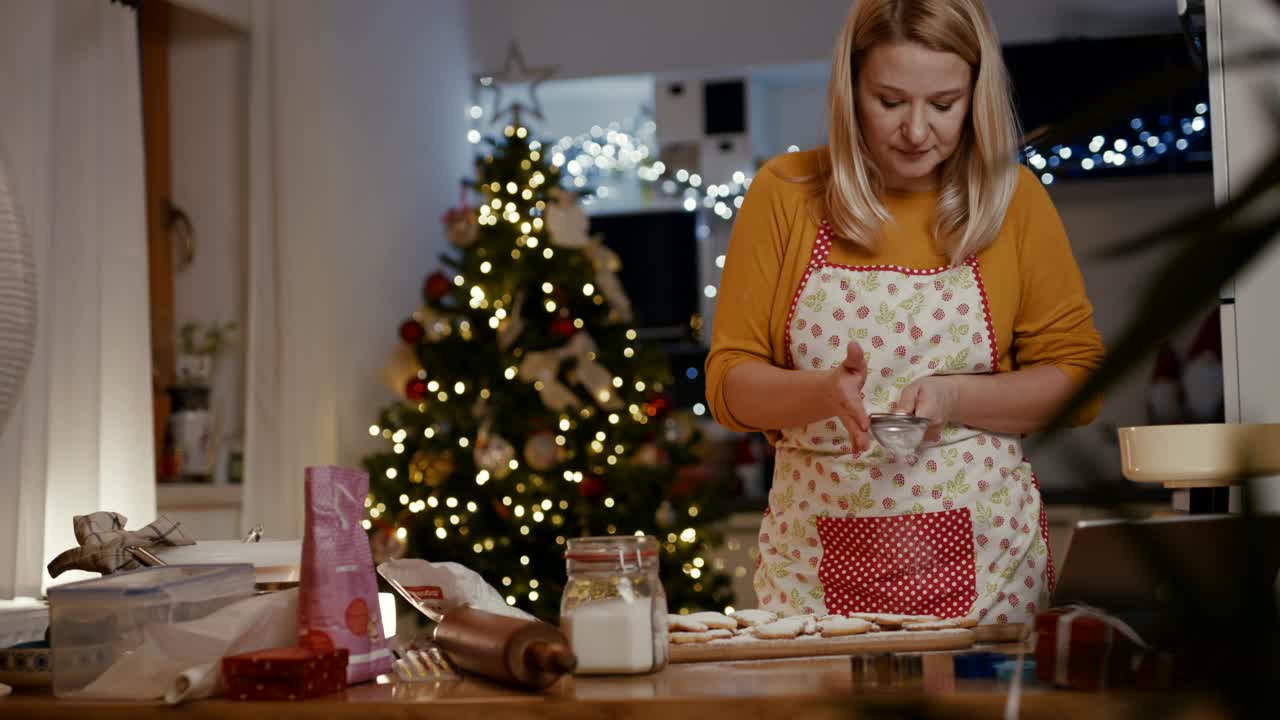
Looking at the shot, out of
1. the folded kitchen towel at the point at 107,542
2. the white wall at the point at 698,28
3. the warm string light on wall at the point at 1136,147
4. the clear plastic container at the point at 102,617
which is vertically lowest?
the clear plastic container at the point at 102,617

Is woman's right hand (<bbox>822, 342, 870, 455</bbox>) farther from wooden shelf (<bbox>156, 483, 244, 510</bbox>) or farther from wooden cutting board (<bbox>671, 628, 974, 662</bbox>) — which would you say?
wooden shelf (<bbox>156, 483, 244, 510</bbox>)

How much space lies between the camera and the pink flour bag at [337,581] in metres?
0.95

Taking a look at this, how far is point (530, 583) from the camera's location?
138 inches

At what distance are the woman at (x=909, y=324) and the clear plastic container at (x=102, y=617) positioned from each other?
0.70 metres

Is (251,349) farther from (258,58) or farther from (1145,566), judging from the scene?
(1145,566)

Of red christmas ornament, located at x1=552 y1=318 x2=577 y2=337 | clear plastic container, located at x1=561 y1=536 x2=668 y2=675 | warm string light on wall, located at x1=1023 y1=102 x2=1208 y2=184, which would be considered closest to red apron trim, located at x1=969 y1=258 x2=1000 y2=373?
clear plastic container, located at x1=561 y1=536 x2=668 y2=675

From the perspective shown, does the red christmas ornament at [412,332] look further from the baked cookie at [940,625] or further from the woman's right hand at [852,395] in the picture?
the baked cookie at [940,625]

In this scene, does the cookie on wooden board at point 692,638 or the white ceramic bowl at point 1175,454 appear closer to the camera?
the cookie on wooden board at point 692,638

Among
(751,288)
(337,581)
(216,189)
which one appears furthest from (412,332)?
(337,581)

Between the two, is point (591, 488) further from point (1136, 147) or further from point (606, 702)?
point (606, 702)

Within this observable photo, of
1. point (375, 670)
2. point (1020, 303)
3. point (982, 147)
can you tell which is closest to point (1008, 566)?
point (1020, 303)

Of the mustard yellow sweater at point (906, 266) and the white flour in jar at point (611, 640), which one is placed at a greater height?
the mustard yellow sweater at point (906, 266)

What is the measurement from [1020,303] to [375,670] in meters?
0.92

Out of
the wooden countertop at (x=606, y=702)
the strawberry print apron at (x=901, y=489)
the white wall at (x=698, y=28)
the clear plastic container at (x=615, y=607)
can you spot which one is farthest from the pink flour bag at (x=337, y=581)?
the white wall at (x=698, y=28)
